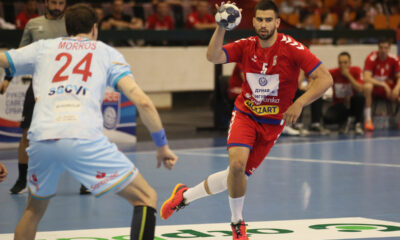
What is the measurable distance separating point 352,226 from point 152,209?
2602 mm

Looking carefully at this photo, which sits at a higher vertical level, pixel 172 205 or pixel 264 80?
pixel 264 80

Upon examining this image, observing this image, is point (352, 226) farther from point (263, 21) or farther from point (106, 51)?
point (106, 51)

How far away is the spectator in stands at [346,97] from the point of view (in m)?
14.8

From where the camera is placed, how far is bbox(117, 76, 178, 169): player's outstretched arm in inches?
176

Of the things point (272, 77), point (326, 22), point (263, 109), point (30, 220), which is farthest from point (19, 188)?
point (326, 22)

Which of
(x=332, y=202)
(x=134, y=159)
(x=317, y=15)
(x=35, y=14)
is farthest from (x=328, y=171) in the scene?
(x=317, y=15)

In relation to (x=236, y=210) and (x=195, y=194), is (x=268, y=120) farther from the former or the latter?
(x=195, y=194)

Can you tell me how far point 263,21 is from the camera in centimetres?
662

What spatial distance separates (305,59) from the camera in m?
6.57

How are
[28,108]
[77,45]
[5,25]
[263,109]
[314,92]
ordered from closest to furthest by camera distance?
[77,45] → [314,92] → [263,109] → [28,108] → [5,25]

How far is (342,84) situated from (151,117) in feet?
35.8

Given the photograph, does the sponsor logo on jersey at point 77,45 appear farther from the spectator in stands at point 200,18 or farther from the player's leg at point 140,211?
the spectator in stands at point 200,18

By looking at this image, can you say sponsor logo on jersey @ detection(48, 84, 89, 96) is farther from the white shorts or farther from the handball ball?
the handball ball

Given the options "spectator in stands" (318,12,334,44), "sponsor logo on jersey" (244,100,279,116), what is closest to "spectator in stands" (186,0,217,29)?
"spectator in stands" (318,12,334,44)
